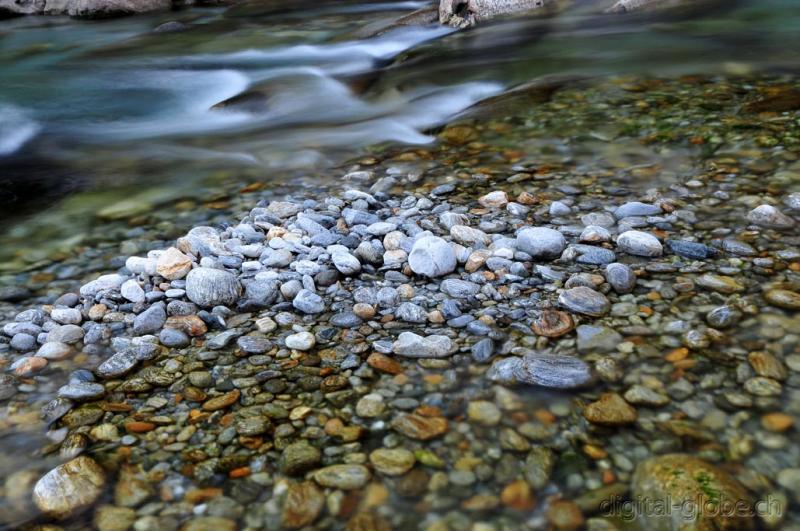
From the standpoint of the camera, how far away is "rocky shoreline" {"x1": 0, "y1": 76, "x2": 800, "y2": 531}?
2184mm

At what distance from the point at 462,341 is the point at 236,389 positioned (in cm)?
104

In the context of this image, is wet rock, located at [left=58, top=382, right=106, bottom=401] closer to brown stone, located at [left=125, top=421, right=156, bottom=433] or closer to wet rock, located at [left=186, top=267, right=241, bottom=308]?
brown stone, located at [left=125, top=421, right=156, bottom=433]

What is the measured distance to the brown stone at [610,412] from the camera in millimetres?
2396

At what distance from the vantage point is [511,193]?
14.9 feet

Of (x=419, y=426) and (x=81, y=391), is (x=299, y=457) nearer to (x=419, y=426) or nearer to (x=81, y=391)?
(x=419, y=426)

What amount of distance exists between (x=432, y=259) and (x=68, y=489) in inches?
79.6

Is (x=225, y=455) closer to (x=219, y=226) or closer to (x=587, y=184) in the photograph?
(x=219, y=226)

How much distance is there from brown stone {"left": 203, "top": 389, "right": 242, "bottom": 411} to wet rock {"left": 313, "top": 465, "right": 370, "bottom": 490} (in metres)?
0.60

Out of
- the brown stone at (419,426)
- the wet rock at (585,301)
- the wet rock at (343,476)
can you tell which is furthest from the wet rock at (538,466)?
the wet rock at (585,301)

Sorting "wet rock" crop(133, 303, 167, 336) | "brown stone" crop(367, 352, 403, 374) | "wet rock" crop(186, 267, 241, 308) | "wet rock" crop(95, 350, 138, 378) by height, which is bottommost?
"brown stone" crop(367, 352, 403, 374)

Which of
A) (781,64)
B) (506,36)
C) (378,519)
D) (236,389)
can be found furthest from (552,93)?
(378,519)

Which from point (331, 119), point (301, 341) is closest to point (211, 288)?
point (301, 341)

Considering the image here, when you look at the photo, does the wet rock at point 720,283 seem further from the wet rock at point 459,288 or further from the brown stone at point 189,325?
the brown stone at point 189,325

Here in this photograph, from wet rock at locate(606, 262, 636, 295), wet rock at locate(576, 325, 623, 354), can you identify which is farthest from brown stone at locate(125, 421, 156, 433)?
wet rock at locate(606, 262, 636, 295)
